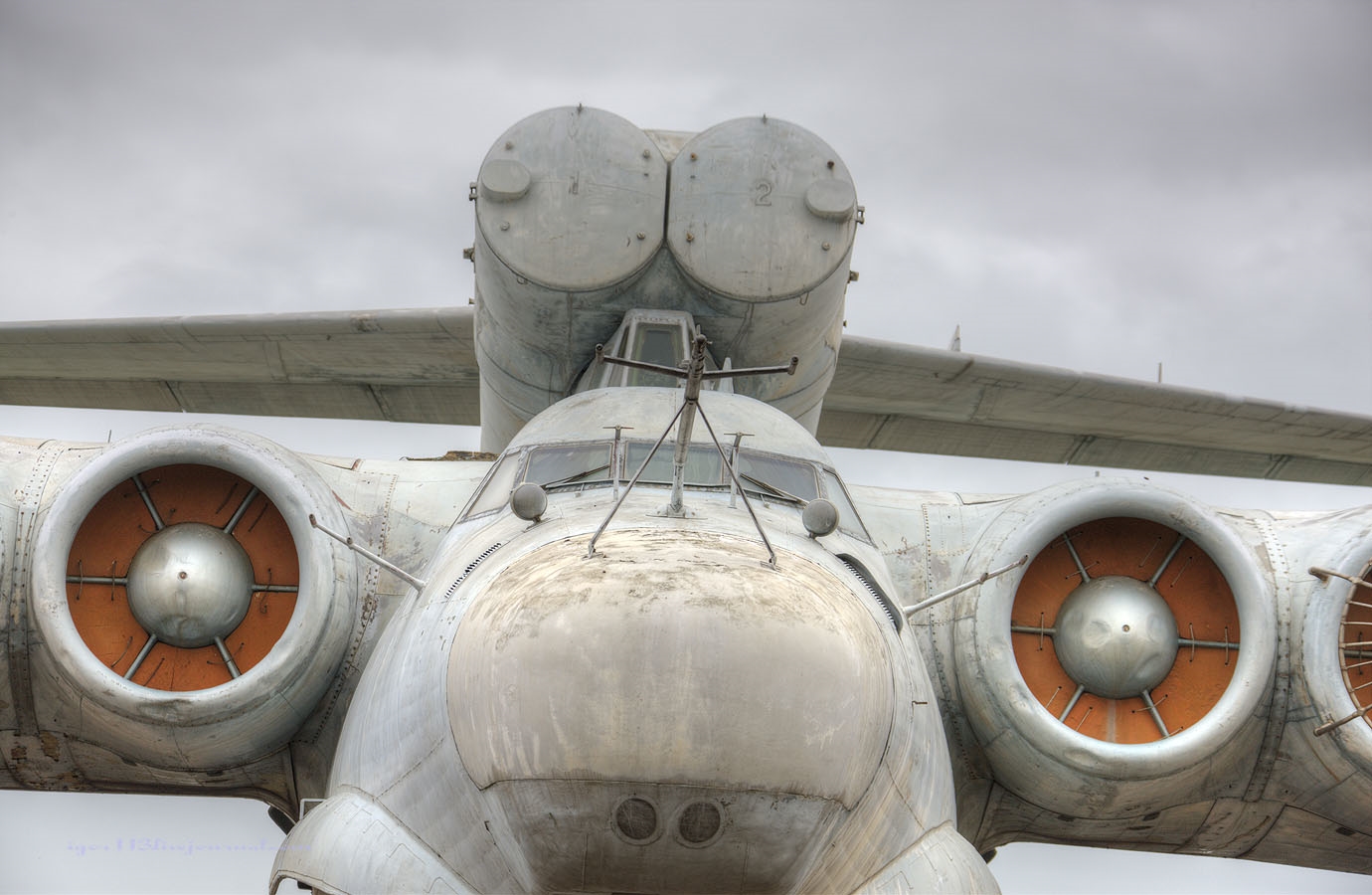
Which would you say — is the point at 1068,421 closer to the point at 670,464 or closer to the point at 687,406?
the point at 670,464

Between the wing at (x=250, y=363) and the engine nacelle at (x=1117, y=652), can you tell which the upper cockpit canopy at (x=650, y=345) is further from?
the engine nacelle at (x=1117, y=652)

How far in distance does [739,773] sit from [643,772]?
0.25m

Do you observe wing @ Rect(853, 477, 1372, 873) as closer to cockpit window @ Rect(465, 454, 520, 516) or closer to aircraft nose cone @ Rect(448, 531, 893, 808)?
cockpit window @ Rect(465, 454, 520, 516)

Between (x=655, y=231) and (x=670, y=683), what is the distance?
13.9ft

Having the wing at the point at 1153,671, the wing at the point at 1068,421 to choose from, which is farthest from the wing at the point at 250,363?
the wing at the point at 1153,671

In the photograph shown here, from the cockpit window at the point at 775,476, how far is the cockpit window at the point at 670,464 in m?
0.10

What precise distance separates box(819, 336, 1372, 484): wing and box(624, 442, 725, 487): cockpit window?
11.2 feet

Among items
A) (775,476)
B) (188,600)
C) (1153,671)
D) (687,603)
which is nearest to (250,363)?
(188,600)

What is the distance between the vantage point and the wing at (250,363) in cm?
899

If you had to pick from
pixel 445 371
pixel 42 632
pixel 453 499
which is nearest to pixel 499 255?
pixel 453 499

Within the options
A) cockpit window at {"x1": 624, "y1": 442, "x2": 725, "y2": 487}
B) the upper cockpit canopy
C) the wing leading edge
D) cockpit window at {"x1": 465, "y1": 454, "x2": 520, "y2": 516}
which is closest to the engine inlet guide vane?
cockpit window at {"x1": 624, "y1": 442, "x2": 725, "y2": 487}

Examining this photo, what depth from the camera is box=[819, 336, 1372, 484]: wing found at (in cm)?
934

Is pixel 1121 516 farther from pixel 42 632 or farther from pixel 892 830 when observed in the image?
pixel 42 632

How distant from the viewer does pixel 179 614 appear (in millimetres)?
6328
